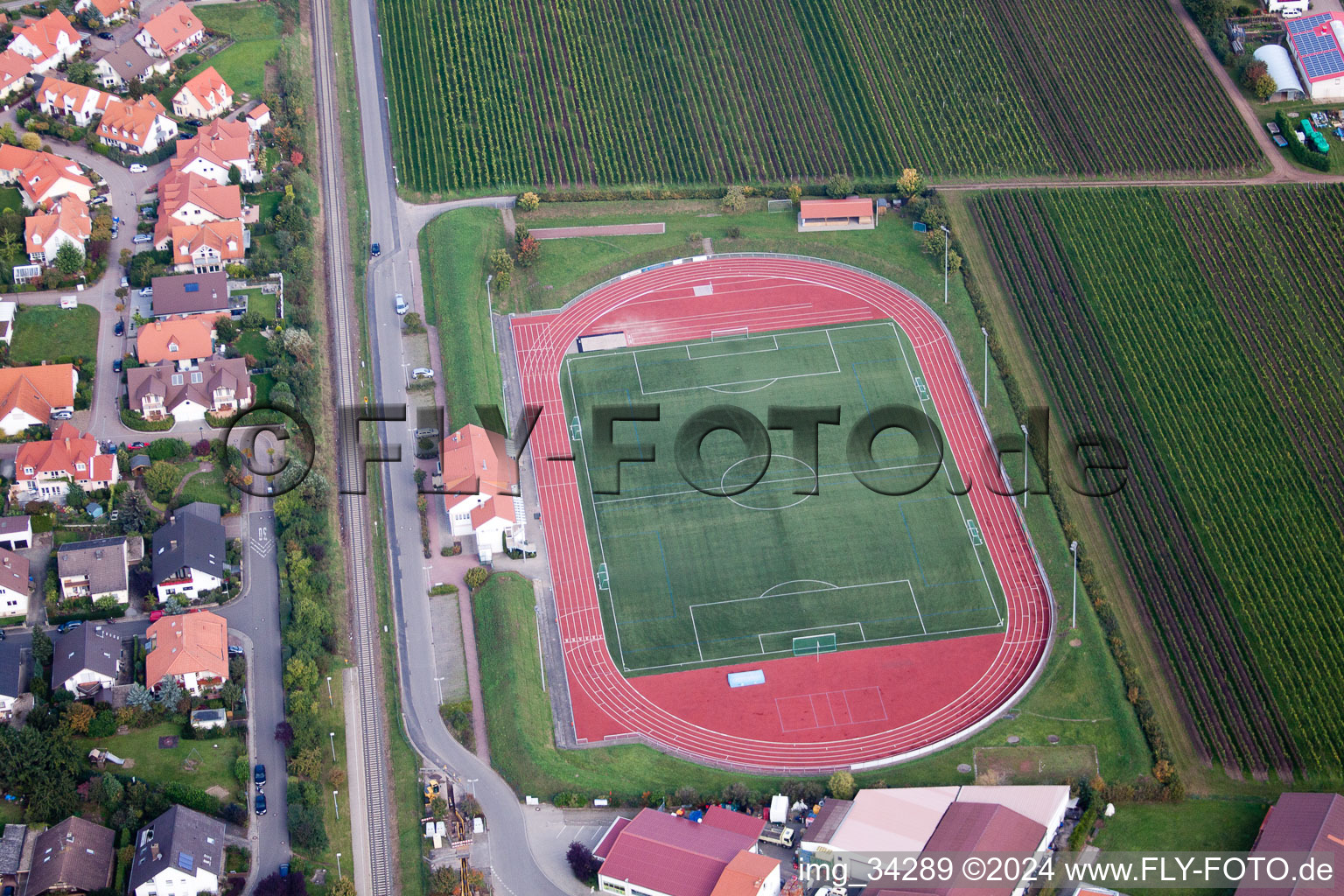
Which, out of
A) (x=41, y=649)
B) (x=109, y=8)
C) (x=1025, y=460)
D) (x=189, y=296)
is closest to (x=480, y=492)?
(x=41, y=649)

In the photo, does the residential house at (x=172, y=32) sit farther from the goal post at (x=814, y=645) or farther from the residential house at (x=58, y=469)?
the goal post at (x=814, y=645)

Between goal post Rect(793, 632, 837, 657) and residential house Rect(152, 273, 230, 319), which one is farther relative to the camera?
residential house Rect(152, 273, 230, 319)

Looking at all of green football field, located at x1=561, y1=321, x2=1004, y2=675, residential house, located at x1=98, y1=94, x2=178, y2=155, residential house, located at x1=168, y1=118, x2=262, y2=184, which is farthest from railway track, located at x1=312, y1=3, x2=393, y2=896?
green football field, located at x1=561, y1=321, x2=1004, y2=675

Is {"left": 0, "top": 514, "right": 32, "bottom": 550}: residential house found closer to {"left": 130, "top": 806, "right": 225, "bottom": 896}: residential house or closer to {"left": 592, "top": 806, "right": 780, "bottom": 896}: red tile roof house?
{"left": 130, "top": 806, "right": 225, "bottom": 896}: residential house

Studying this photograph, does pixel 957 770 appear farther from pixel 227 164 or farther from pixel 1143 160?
pixel 227 164

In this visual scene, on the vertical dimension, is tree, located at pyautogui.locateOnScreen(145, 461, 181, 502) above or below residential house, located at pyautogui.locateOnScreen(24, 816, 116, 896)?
above

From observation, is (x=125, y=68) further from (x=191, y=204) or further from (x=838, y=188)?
(x=838, y=188)

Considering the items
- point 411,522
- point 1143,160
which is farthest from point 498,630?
point 1143,160
